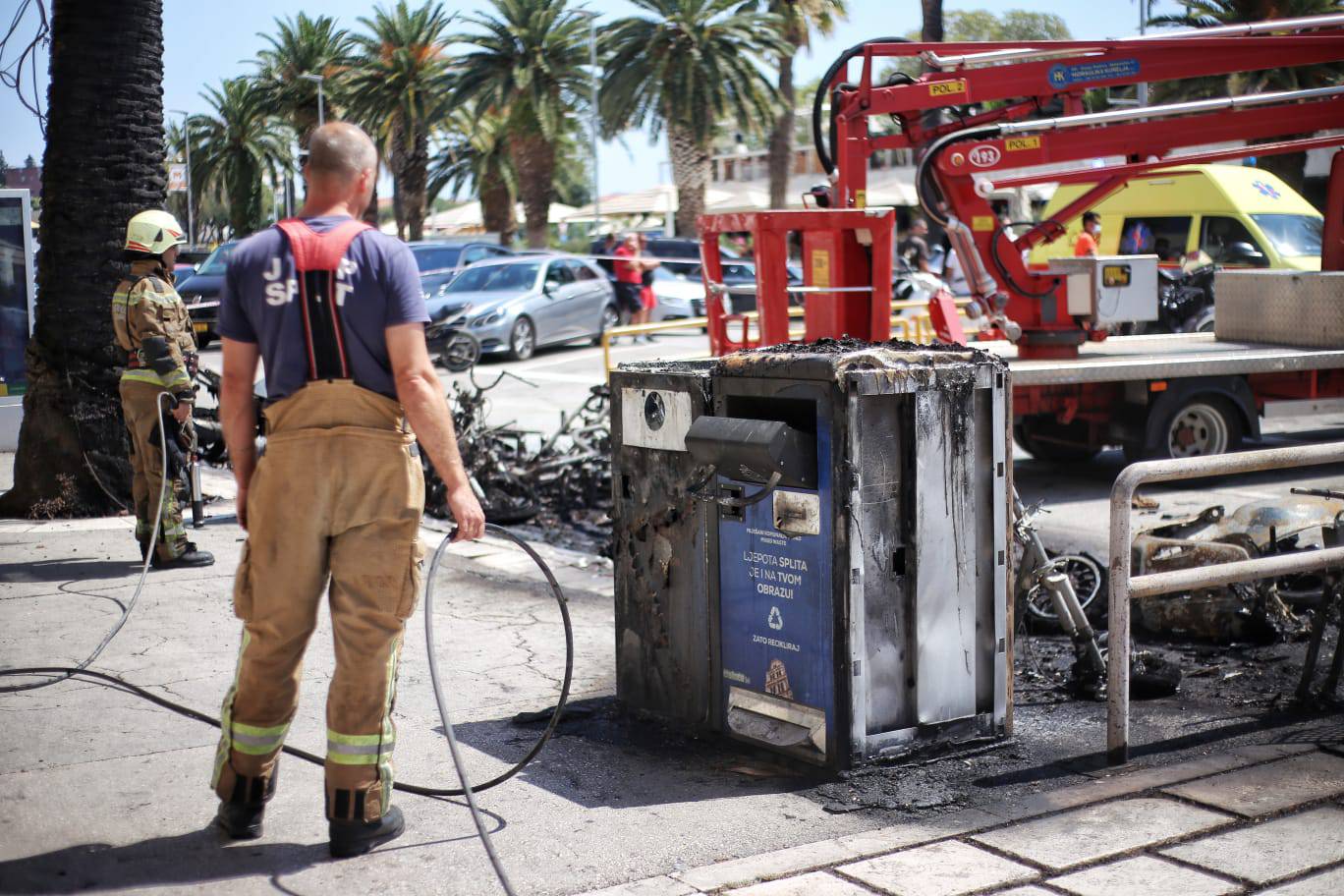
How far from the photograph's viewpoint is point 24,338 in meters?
11.6

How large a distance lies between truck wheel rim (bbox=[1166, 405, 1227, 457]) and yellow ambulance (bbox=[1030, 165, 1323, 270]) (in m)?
4.96

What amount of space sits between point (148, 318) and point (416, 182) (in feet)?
123

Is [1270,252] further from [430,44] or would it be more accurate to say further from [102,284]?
[430,44]

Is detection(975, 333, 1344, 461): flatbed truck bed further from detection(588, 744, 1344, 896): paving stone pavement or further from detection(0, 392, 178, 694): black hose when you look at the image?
detection(588, 744, 1344, 896): paving stone pavement

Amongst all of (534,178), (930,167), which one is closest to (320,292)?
(930,167)

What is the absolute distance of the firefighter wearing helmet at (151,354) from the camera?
746 centimetres

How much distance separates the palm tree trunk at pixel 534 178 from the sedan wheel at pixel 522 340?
15.6 m

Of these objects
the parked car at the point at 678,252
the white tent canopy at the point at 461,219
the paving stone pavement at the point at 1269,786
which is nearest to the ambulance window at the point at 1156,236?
the parked car at the point at 678,252

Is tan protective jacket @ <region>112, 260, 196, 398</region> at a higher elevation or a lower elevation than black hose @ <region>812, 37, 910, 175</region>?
lower

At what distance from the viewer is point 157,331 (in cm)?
748

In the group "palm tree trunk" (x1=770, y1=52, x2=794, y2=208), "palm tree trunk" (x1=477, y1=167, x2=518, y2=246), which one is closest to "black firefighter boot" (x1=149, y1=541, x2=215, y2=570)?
"palm tree trunk" (x1=770, y1=52, x2=794, y2=208)

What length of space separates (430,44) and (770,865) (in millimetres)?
39245

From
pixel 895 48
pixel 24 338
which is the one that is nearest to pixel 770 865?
pixel 895 48

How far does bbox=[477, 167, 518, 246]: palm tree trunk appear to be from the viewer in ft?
140
